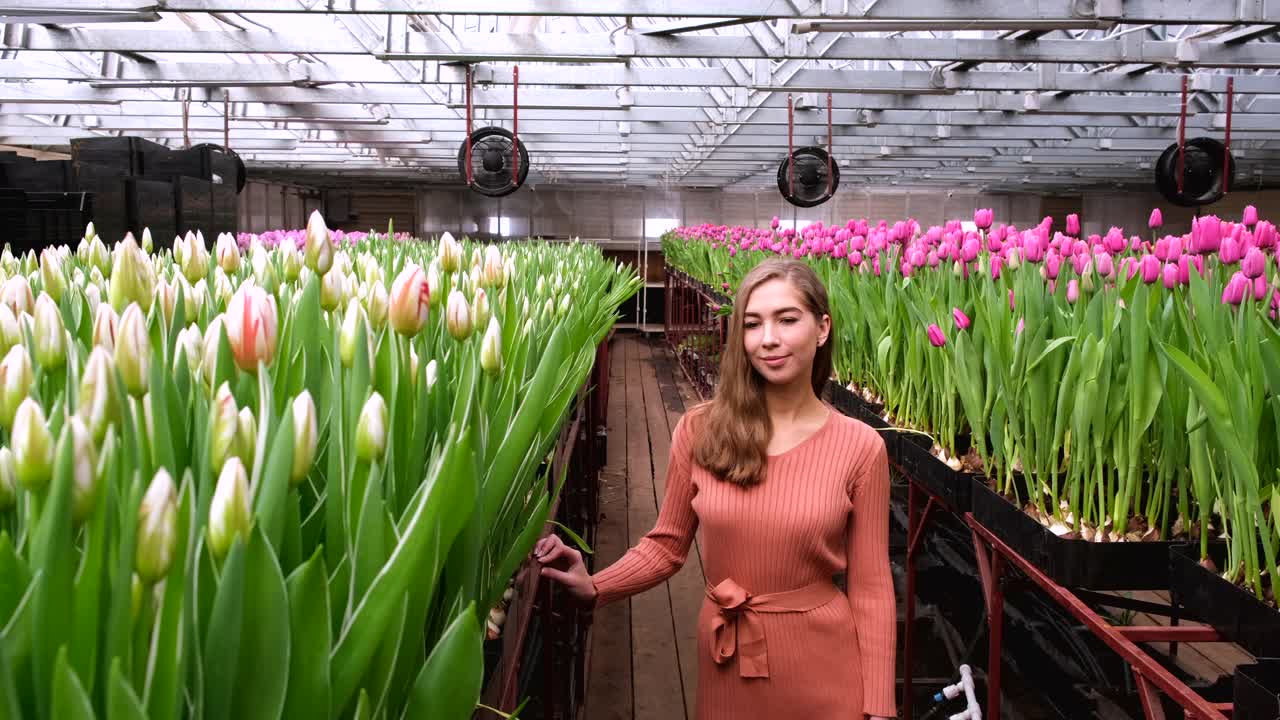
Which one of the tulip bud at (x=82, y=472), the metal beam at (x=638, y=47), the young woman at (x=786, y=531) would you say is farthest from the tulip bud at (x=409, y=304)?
the metal beam at (x=638, y=47)

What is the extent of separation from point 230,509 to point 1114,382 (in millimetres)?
1551

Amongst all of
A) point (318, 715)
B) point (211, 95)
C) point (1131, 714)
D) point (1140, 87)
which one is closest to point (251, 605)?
point (318, 715)

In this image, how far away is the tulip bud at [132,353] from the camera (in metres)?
0.62

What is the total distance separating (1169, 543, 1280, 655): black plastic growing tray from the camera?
1.28 m

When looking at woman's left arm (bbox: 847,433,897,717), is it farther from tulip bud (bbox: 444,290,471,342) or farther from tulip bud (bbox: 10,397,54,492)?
tulip bud (bbox: 10,397,54,492)

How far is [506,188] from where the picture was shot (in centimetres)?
738

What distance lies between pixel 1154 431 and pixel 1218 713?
700mm

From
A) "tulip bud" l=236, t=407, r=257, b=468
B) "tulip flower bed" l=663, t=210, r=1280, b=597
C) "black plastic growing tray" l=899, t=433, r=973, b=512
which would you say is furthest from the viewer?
"black plastic growing tray" l=899, t=433, r=973, b=512

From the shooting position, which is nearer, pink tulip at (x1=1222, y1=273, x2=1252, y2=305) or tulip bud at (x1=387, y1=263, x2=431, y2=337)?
tulip bud at (x1=387, y1=263, x2=431, y2=337)

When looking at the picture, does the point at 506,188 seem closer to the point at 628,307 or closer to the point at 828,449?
the point at 828,449

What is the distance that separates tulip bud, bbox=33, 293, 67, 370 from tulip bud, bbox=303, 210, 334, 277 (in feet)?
0.95

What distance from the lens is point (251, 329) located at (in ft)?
2.11

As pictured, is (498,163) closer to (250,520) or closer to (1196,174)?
(1196,174)

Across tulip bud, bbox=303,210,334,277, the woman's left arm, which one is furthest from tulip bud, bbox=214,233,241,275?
the woman's left arm
